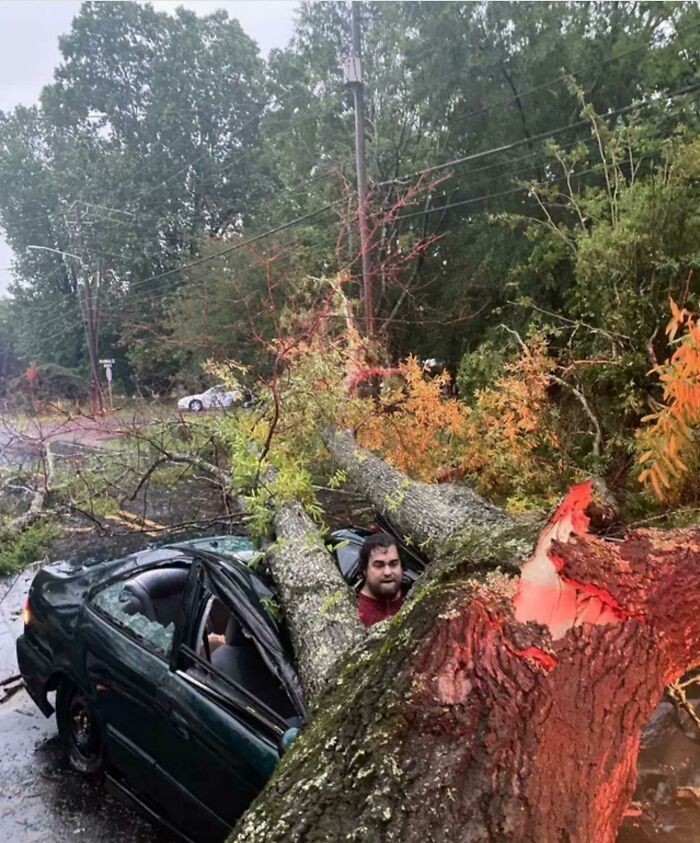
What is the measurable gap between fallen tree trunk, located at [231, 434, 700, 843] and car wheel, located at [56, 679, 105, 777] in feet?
7.63

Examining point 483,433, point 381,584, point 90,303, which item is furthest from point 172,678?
point 90,303

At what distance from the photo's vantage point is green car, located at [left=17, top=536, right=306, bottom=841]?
247 centimetres

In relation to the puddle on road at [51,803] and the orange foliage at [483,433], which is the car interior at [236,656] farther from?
the orange foliage at [483,433]

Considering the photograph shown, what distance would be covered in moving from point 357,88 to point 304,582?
34.9 feet

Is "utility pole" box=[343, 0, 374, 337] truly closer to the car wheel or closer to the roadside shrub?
the roadside shrub

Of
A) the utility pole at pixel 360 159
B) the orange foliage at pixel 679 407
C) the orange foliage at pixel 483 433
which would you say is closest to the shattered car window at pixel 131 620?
the orange foliage at pixel 679 407

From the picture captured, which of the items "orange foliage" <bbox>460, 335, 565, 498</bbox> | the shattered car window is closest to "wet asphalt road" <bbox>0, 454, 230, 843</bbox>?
the shattered car window

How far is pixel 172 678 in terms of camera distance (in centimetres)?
274

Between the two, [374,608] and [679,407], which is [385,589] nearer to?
[374,608]

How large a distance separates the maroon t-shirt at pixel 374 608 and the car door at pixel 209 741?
60cm

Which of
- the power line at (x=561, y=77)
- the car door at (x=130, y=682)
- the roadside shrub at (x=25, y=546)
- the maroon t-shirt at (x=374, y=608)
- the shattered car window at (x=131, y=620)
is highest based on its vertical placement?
the power line at (x=561, y=77)

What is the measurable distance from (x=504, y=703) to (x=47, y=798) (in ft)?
10.3

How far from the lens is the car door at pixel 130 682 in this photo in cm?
282

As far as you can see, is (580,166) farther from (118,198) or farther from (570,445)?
(118,198)
